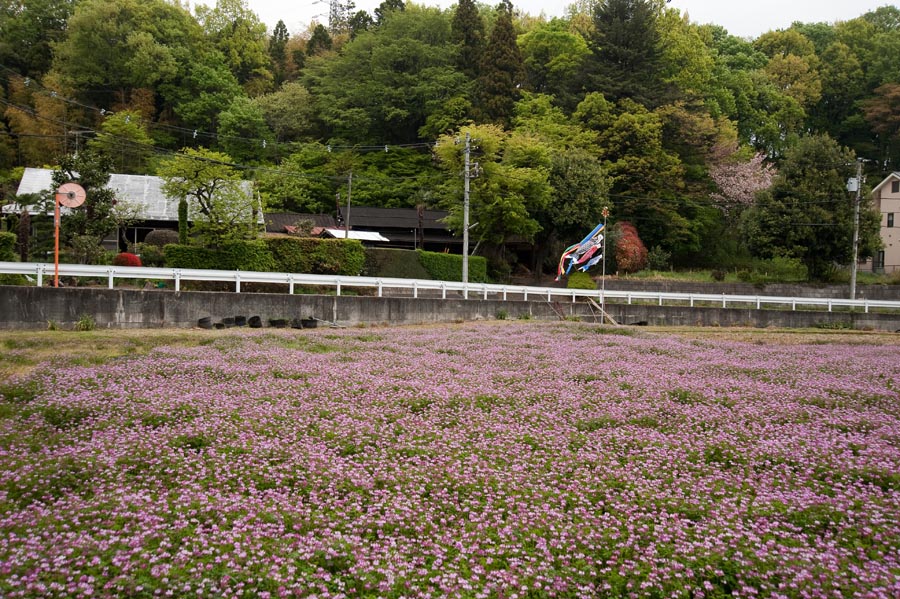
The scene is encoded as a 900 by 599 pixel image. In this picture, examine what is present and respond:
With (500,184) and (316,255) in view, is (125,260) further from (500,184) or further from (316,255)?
(500,184)

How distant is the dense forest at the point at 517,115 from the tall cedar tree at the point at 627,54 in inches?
6.9

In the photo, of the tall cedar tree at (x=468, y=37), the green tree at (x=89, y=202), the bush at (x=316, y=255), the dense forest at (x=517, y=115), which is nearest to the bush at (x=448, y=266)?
the dense forest at (x=517, y=115)

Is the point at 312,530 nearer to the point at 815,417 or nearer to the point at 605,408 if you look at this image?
the point at 605,408

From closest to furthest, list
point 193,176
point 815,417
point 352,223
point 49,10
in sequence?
point 815,417 < point 193,176 < point 352,223 < point 49,10

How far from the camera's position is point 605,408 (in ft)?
34.3

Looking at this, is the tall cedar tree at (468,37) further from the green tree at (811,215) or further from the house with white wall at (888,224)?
the house with white wall at (888,224)

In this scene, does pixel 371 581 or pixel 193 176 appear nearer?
pixel 371 581

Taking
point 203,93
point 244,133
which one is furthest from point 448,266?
point 203,93

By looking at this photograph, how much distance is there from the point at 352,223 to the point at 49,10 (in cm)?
4541

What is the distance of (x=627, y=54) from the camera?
56000 millimetres

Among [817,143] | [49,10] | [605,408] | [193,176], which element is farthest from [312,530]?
[49,10]

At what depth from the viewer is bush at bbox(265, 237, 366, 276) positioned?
3027 cm

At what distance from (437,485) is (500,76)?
54693 mm

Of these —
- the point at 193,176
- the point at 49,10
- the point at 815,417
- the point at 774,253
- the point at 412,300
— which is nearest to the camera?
the point at 815,417
